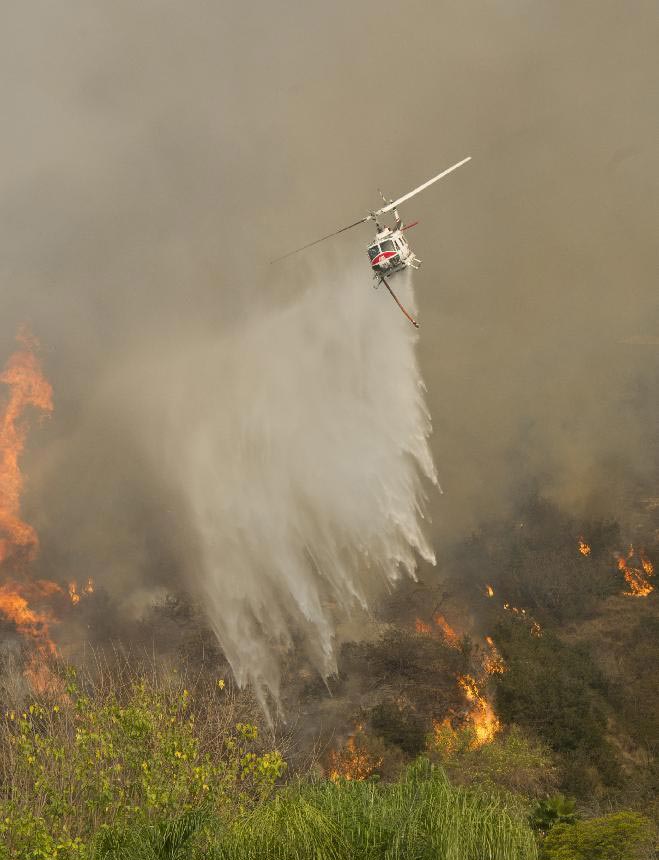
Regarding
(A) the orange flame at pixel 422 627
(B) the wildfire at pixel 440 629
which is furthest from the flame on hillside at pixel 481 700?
(A) the orange flame at pixel 422 627

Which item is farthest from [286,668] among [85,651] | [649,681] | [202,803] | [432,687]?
[202,803]

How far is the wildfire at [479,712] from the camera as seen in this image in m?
118

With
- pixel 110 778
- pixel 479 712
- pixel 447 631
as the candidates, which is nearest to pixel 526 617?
pixel 447 631

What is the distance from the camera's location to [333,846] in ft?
90.8

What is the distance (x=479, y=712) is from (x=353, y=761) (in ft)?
96.4

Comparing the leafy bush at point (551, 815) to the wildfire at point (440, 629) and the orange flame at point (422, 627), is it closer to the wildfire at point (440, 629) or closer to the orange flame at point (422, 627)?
the wildfire at point (440, 629)

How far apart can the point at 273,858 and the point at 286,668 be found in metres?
130

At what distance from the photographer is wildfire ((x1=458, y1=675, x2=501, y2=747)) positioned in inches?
4664

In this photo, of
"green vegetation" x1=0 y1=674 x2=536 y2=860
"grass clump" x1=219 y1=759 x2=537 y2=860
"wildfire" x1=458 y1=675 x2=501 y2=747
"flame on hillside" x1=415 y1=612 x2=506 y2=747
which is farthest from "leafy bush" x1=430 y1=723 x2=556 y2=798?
"grass clump" x1=219 y1=759 x2=537 y2=860

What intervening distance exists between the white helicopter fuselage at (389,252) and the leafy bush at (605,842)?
62.5 metres

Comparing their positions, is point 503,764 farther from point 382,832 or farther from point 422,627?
point 422,627

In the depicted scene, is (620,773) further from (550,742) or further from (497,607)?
(497,607)

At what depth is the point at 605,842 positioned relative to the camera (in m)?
44.4

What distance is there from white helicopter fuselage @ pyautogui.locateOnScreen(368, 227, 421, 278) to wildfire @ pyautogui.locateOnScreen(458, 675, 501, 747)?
240 feet
